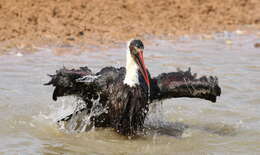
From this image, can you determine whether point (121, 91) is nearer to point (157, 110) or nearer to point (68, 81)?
point (68, 81)

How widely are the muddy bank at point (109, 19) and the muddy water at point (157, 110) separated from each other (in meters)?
0.82

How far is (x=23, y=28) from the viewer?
12648 mm

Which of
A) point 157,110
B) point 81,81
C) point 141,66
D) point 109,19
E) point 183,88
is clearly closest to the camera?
point 141,66

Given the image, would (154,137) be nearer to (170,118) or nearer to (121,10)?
(170,118)

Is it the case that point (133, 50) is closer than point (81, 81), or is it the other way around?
point (133, 50)

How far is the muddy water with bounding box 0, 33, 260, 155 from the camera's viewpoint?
7.68 m

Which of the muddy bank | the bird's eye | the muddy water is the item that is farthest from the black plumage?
the muddy bank

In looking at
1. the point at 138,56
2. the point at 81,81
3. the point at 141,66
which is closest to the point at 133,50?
the point at 138,56

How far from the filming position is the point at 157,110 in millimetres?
8500

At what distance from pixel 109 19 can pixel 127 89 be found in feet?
20.9

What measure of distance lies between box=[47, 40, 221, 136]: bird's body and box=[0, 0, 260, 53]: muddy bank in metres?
4.01

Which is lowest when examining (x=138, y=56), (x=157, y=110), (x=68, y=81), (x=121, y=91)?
(x=157, y=110)

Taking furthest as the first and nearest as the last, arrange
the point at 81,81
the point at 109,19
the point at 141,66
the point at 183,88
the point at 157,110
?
1. the point at 109,19
2. the point at 157,110
3. the point at 183,88
4. the point at 81,81
5. the point at 141,66

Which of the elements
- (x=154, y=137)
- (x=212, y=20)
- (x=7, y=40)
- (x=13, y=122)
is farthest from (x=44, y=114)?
(x=212, y=20)
